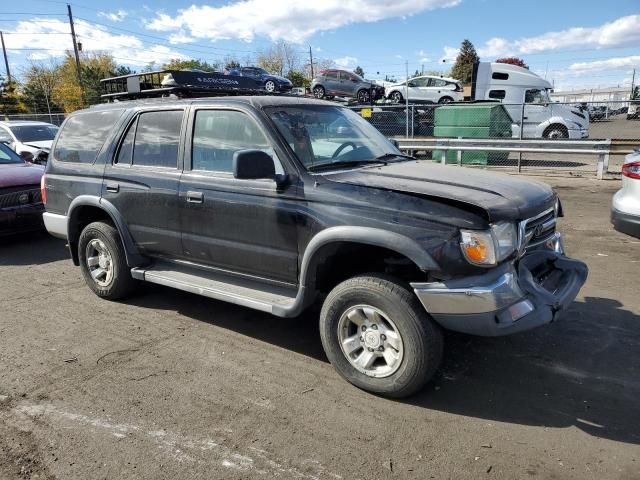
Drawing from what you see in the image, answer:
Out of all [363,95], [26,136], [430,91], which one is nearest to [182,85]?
[26,136]

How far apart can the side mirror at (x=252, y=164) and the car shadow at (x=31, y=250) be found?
4643 millimetres

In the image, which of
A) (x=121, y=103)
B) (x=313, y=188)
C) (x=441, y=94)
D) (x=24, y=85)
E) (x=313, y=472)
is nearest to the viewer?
(x=313, y=472)

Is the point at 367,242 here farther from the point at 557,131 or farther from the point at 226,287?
the point at 557,131

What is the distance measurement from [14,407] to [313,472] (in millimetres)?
2079

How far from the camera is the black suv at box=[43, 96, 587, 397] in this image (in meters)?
3.16

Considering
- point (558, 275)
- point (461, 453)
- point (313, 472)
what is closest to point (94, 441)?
point (313, 472)

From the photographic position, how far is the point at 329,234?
3.47 metres

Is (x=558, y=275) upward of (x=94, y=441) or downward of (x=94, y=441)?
upward

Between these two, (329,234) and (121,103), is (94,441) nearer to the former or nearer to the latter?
(329,234)

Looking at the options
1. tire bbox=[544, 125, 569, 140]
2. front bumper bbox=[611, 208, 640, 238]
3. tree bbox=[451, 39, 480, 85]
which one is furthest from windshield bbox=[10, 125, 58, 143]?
tree bbox=[451, 39, 480, 85]

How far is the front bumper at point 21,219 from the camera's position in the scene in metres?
7.48

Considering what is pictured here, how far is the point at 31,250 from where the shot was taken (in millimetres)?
7699

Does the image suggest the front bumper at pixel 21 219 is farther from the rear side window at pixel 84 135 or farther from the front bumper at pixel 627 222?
the front bumper at pixel 627 222

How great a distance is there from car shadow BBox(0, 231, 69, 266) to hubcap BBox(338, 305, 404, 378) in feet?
16.9
